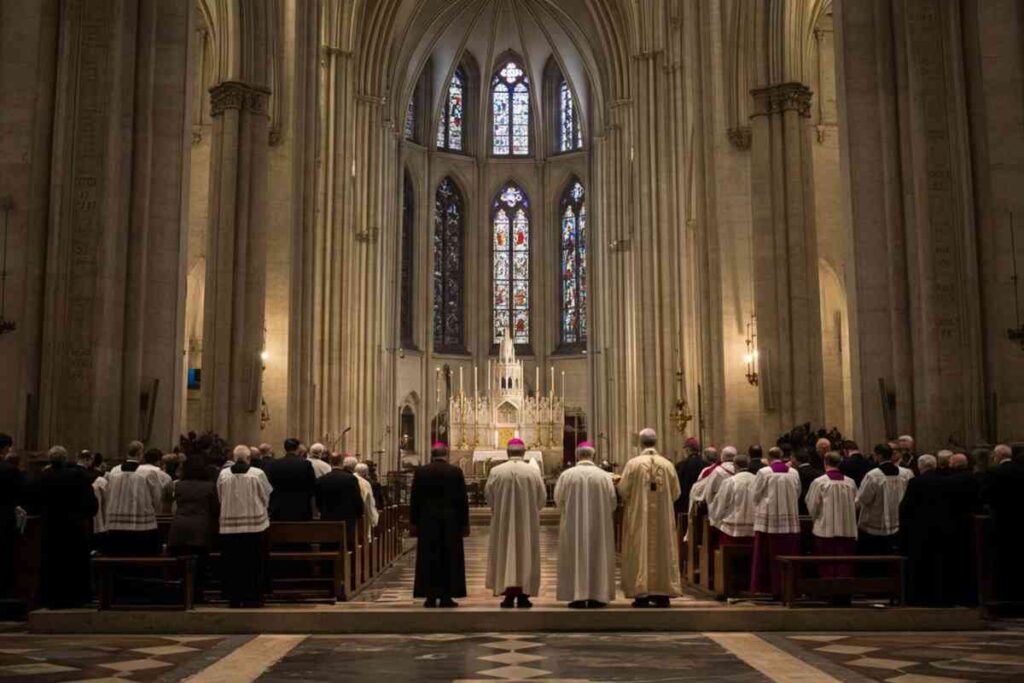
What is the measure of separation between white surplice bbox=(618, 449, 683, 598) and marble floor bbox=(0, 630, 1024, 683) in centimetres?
111

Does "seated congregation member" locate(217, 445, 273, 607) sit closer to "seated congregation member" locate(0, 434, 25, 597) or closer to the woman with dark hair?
the woman with dark hair

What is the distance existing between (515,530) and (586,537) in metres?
0.70

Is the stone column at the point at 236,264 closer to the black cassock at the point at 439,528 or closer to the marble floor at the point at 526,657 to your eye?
the black cassock at the point at 439,528

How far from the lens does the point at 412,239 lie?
49344 millimetres

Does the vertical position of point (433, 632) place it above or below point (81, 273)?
below

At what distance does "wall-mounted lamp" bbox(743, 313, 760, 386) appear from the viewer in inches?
862

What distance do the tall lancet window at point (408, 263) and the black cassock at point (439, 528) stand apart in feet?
124

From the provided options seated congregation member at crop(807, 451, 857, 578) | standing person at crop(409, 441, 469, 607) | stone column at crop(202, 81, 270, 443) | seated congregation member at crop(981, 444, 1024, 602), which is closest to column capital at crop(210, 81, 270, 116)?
stone column at crop(202, 81, 270, 443)

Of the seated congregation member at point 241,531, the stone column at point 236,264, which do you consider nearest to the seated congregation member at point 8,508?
the seated congregation member at point 241,531

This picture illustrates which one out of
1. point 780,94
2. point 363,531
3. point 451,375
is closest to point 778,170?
point 780,94

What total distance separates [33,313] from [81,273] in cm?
72

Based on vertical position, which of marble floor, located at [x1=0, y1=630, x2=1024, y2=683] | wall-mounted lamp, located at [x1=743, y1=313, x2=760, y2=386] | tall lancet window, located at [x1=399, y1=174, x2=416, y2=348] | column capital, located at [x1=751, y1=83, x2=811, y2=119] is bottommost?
marble floor, located at [x1=0, y1=630, x2=1024, y2=683]

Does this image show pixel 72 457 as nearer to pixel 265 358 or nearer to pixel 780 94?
pixel 265 358

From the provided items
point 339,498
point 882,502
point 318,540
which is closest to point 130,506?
point 318,540
